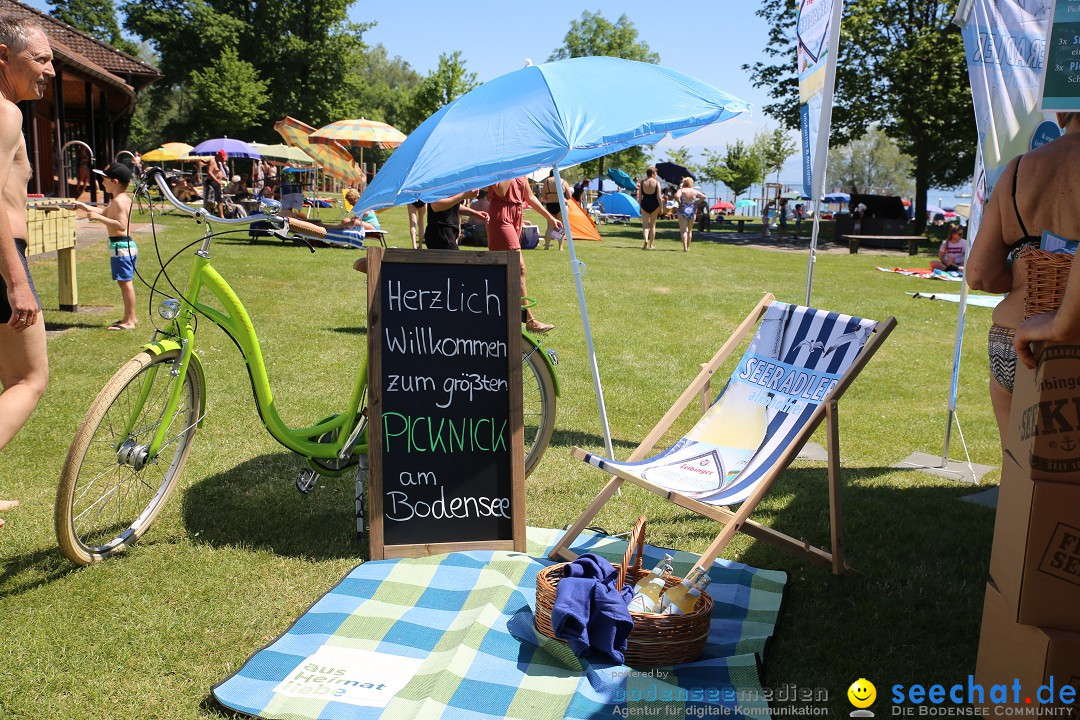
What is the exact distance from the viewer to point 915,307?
12.6 metres

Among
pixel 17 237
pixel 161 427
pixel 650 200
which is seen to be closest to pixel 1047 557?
pixel 161 427

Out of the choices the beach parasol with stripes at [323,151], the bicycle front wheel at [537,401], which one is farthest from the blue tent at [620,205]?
the bicycle front wheel at [537,401]

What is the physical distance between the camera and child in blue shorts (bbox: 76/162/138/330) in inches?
314

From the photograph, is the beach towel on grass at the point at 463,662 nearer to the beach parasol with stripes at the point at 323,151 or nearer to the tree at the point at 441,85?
the beach parasol with stripes at the point at 323,151

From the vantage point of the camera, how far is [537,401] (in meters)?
4.95

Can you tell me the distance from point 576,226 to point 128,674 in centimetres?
1927

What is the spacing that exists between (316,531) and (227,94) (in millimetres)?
50866

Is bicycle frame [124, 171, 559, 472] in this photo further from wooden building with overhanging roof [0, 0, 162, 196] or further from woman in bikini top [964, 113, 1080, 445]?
wooden building with overhanging roof [0, 0, 162, 196]

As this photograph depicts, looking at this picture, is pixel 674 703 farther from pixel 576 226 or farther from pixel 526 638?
pixel 576 226

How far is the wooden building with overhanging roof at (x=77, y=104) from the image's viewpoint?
72.8 ft

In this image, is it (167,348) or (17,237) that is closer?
(17,237)

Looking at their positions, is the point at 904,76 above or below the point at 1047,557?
above

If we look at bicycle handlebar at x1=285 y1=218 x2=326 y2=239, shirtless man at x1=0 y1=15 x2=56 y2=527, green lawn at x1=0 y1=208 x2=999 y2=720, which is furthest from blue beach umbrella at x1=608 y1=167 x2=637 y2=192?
shirtless man at x1=0 y1=15 x2=56 y2=527

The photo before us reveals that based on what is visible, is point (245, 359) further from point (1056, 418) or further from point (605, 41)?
point (605, 41)
